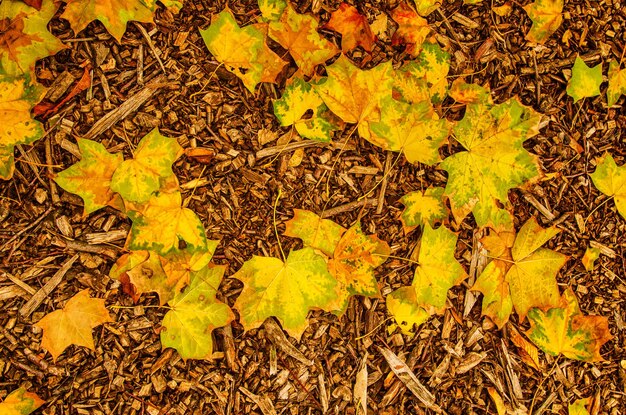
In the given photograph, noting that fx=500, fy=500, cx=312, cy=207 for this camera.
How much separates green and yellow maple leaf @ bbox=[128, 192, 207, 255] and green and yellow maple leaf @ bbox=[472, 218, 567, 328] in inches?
44.4

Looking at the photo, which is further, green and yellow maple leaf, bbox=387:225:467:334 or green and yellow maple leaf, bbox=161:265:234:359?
green and yellow maple leaf, bbox=387:225:467:334

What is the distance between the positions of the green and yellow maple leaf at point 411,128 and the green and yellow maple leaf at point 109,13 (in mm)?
980

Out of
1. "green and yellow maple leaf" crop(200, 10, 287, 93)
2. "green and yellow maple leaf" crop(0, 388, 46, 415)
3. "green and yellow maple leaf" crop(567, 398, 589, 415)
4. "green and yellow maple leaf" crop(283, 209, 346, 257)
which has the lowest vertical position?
"green and yellow maple leaf" crop(567, 398, 589, 415)

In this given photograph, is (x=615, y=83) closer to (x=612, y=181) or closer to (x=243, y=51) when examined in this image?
(x=612, y=181)

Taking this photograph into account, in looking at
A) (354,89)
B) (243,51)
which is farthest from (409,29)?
(243,51)

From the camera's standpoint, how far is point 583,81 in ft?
7.09

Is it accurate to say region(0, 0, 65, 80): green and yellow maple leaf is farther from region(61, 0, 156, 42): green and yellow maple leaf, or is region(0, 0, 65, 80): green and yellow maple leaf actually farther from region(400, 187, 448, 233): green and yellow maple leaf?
region(400, 187, 448, 233): green and yellow maple leaf

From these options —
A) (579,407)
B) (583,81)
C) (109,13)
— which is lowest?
(579,407)

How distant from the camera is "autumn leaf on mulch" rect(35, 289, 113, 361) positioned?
1.78 metres

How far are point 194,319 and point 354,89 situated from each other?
105cm

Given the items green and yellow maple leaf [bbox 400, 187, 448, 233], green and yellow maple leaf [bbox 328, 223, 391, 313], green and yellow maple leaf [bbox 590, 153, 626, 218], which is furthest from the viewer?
green and yellow maple leaf [bbox 590, 153, 626, 218]

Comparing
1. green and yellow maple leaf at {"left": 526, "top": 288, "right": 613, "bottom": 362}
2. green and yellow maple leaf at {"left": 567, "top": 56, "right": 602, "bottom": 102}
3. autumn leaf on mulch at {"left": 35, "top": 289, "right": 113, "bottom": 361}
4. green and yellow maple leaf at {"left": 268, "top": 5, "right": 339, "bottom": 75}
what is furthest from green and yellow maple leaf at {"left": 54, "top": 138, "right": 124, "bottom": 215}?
green and yellow maple leaf at {"left": 567, "top": 56, "right": 602, "bottom": 102}

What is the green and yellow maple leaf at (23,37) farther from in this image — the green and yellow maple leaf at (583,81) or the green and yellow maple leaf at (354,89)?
the green and yellow maple leaf at (583,81)

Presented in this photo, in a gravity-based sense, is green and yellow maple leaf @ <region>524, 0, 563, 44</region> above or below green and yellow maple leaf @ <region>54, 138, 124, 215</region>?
above
